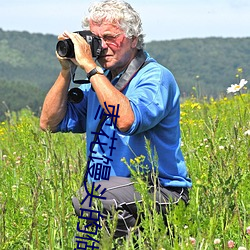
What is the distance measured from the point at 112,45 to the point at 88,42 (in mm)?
169

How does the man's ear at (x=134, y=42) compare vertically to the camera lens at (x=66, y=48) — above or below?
above

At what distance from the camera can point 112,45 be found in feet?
11.2

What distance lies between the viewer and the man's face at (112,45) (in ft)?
11.1

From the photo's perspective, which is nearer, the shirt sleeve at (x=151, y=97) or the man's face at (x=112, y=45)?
the shirt sleeve at (x=151, y=97)

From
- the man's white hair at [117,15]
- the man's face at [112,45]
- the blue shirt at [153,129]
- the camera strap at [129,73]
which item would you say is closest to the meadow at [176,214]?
the blue shirt at [153,129]

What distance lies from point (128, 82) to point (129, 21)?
1.02 ft

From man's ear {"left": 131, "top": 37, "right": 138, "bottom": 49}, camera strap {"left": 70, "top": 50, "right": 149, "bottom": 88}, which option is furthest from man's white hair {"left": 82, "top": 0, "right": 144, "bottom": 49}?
camera strap {"left": 70, "top": 50, "right": 149, "bottom": 88}

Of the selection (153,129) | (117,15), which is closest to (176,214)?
(153,129)

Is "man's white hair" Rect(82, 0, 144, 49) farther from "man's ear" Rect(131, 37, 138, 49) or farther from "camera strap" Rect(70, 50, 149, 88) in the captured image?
"camera strap" Rect(70, 50, 149, 88)

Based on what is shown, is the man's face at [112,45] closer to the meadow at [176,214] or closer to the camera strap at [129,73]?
the camera strap at [129,73]

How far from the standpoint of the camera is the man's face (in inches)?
134

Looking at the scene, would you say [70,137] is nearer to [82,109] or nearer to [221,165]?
[82,109]

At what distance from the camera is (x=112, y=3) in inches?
136

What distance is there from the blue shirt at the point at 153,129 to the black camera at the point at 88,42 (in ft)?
0.83
